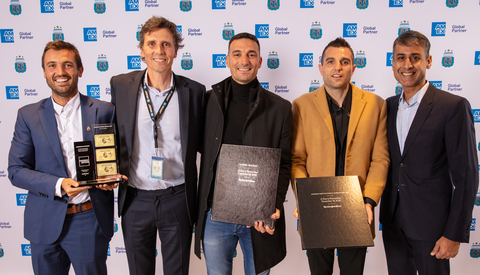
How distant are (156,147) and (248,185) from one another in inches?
30.0

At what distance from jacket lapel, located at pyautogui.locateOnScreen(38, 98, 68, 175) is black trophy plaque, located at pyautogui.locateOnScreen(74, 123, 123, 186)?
0.21 m

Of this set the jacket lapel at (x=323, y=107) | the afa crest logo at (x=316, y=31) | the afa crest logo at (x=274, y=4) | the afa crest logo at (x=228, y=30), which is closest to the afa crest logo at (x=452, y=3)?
the afa crest logo at (x=316, y=31)

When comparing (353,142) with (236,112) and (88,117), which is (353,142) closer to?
(236,112)

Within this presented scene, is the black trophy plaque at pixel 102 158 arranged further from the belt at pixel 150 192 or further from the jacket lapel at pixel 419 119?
the jacket lapel at pixel 419 119

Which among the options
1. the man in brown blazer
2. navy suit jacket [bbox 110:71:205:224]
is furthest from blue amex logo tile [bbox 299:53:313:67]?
navy suit jacket [bbox 110:71:205:224]

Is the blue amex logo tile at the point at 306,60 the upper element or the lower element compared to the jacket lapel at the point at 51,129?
upper

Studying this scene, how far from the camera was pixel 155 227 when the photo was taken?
2.16m

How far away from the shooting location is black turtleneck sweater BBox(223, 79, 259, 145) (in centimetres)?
203

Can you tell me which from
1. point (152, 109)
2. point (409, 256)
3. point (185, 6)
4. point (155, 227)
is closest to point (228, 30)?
point (185, 6)

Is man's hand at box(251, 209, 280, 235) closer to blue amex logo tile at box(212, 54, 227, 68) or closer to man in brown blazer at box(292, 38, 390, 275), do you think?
man in brown blazer at box(292, 38, 390, 275)

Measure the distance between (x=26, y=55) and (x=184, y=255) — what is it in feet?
10.1

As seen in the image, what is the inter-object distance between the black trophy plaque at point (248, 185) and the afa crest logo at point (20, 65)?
9.92 feet

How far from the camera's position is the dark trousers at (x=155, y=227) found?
6.85ft

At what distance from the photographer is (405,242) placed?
7.13 feet
